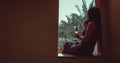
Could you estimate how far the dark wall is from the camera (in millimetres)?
2332

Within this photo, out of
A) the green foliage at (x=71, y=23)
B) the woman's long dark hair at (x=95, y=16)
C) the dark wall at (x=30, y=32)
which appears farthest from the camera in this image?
the green foliage at (x=71, y=23)

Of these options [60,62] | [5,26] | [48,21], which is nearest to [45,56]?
[60,62]

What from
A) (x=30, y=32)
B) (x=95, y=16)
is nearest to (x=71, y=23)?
(x=95, y=16)

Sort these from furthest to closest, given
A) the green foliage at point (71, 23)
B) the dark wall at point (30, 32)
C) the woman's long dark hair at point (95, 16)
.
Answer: the green foliage at point (71, 23) < the woman's long dark hair at point (95, 16) < the dark wall at point (30, 32)

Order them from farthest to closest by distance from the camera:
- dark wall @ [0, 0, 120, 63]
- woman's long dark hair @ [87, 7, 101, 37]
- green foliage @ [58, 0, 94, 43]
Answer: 1. green foliage @ [58, 0, 94, 43]
2. woman's long dark hair @ [87, 7, 101, 37]
3. dark wall @ [0, 0, 120, 63]

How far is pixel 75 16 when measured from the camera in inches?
115

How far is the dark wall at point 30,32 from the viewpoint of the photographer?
2332 mm

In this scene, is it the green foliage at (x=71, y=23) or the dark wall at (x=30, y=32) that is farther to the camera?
the green foliage at (x=71, y=23)

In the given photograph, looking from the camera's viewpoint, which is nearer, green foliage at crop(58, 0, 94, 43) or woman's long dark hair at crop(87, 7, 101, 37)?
woman's long dark hair at crop(87, 7, 101, 37)

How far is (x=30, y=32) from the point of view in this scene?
2424 millimetres

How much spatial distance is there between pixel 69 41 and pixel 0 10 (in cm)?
117

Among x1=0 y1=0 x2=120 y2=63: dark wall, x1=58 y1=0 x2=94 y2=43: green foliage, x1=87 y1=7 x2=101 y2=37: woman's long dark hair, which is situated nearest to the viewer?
x1=0 y1=0 x2=120 y2=63: dark wall

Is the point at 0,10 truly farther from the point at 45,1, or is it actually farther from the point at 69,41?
the point at 69,41

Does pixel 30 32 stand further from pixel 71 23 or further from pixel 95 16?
pixel 95 16
